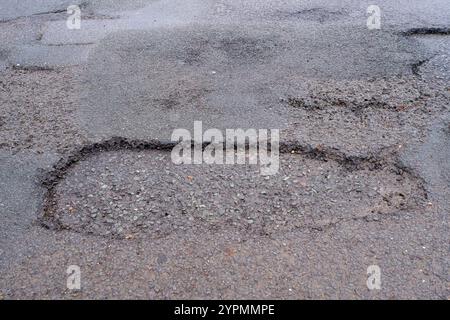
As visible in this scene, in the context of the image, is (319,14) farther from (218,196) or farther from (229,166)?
(218,196)

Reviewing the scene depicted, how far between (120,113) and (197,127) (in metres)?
0.69

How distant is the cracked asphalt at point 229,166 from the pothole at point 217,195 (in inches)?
0.4

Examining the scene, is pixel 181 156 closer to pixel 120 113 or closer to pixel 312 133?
pixel 120 113

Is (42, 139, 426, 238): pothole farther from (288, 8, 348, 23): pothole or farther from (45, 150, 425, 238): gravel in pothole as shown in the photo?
(288, 8, 348, 23): pothole

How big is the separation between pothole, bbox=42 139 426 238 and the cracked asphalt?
0.4 inches

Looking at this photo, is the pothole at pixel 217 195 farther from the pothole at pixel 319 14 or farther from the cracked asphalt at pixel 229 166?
the pothole at pixel 319 14

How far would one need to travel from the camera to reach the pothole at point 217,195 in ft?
9.14

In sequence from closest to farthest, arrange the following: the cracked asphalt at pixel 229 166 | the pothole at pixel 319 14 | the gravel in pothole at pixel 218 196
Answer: the cracked asphalt at pixel 229 166, the gravel in pothole at pixel 218 196, the pothole at pixel 319 14

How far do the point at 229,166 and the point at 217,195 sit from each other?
0.99ft

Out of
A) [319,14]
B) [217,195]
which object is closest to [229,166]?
[217,195]

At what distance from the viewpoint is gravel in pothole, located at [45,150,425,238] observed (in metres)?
2.79

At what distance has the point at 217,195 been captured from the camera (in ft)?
9.73

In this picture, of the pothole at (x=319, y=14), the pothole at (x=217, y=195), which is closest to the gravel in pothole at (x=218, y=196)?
the pothole at (x=217, y=195)

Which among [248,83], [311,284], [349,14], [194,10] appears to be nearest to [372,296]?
[311,284]
